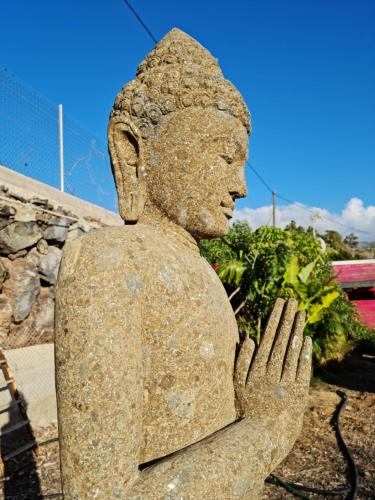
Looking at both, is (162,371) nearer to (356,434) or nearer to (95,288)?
(95,288)

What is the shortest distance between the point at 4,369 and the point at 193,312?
4167 mm

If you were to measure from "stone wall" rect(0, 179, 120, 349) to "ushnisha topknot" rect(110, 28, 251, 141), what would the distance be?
174 inches

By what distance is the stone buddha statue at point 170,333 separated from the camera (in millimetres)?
1295

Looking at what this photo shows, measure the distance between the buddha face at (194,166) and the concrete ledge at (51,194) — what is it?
499 centimetres

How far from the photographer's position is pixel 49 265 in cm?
660

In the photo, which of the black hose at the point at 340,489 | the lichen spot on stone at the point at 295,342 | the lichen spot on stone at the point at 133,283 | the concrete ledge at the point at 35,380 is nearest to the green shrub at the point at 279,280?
the black hose at the point at 340,489

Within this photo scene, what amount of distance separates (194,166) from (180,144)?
104 millimetres

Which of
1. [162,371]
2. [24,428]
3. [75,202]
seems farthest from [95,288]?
[75,202]

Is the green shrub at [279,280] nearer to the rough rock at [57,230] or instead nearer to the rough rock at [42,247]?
the rough rock at [57,230]

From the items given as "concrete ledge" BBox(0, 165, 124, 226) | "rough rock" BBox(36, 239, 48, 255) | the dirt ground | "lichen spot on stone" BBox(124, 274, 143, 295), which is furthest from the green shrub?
"lichen spot on stone" BBox(124, 274, 143, 295)

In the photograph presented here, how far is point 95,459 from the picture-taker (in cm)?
126

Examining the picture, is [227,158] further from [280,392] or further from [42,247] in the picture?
[42,247]

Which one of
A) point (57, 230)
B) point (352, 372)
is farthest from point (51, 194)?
point (352, 372)

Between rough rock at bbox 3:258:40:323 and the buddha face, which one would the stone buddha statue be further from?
rough rock at bbox 3:258:40:323
